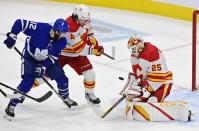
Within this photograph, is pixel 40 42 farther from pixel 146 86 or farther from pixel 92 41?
pixel 146 86

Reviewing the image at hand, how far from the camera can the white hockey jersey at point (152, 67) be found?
386 cm

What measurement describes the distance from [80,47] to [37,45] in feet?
1.44

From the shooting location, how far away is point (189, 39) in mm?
6602

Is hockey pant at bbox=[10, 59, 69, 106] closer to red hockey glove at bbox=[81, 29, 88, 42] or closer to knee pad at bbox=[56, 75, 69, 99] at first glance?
knee pad at bbox=[56, 75, 69, 99]

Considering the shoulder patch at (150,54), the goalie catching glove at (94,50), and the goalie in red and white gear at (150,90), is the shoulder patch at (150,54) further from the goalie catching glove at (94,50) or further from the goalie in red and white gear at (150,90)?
the goalie catching glove at (94,50)

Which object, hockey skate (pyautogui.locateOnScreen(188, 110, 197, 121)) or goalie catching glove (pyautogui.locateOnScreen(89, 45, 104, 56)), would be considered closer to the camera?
hockey skate (pyautogui.locateOnScreen(188, 110, 197, 121))

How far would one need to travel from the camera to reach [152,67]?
152 inches

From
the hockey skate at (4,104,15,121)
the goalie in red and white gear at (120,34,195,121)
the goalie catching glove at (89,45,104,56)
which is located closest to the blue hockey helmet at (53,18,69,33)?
the goalie catching glove at (89,45,104,56)

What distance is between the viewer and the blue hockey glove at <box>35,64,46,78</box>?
383 centimetres

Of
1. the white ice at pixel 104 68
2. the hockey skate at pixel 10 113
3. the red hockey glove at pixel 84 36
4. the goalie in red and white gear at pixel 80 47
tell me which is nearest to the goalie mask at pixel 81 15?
the goalie in red and white gear at pixel 80 47

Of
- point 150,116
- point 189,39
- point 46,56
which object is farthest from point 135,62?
point 189,39

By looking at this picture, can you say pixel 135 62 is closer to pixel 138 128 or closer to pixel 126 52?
pixel 138 128

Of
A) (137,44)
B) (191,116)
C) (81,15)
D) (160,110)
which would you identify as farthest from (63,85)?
(191,116)

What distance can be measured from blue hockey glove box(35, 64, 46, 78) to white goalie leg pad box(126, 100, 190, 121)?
743 mm
